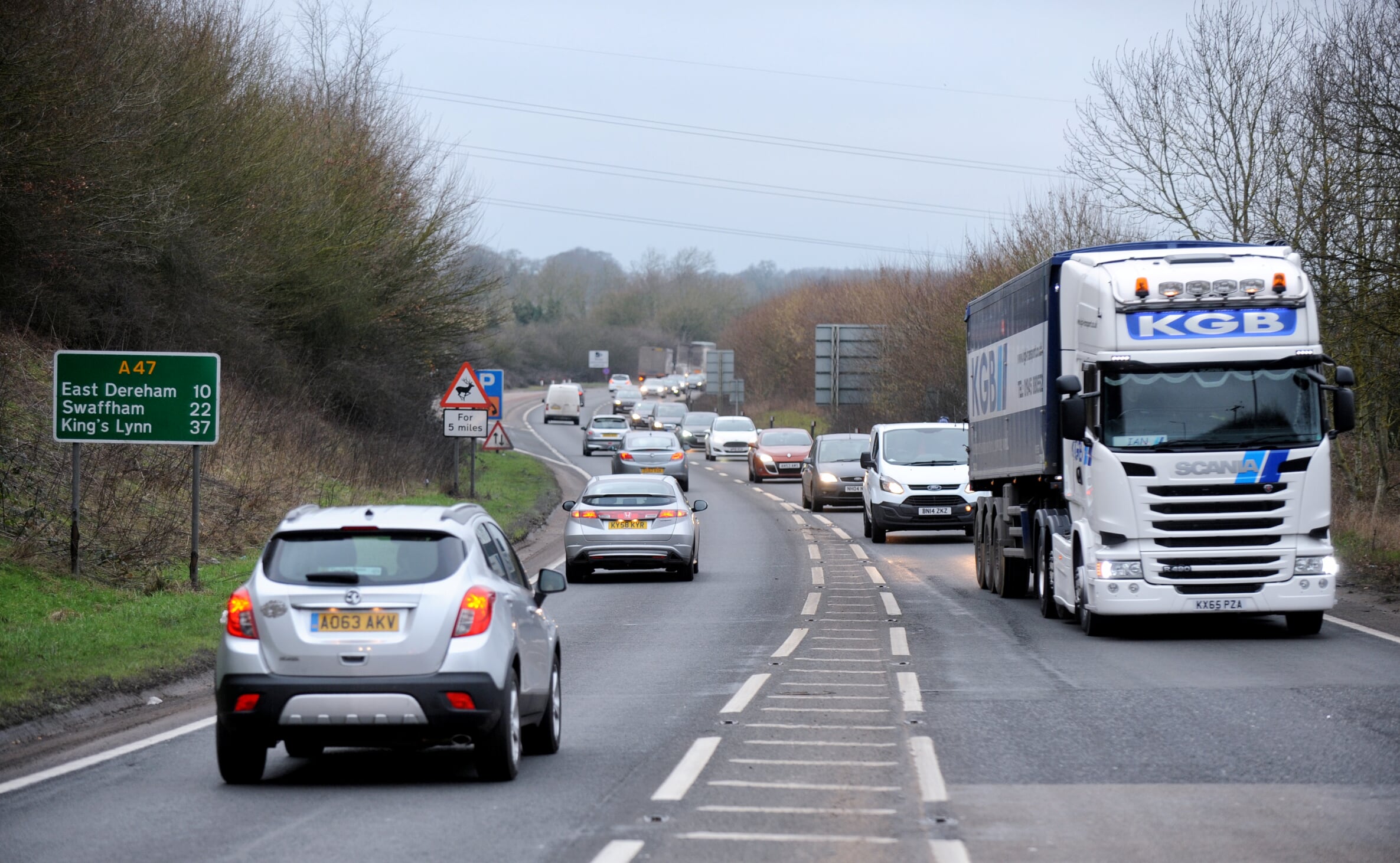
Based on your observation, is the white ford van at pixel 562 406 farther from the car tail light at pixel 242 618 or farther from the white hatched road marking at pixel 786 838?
the white hatched road marking at pixel 786 838

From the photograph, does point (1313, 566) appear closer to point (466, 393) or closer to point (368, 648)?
point (368, 648)

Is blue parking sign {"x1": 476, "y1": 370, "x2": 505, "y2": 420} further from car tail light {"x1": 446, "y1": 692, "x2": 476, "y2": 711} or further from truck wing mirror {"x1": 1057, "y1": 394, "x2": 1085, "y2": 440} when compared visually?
car tail light {"x1": 446, "y1": 692, "x2": 476, "y2": 711}

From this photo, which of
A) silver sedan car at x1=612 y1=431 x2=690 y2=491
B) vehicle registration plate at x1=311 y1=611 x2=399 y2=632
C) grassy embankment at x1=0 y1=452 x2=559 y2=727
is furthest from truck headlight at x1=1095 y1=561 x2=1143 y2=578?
silver sedan car at x1=612 y1=431 x2=690 y2=491

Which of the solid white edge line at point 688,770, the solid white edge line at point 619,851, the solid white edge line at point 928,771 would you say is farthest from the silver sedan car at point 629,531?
the solid white edge line at point 619,851

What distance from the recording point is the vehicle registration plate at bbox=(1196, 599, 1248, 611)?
15.0 metres

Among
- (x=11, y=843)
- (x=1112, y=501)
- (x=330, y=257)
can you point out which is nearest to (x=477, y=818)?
(x=11, y=843)

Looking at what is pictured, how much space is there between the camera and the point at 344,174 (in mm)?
36188

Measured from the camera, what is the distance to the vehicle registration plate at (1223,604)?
49.2ft

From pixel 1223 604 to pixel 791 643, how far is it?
13.4 feet

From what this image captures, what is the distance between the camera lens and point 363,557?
8.49 m

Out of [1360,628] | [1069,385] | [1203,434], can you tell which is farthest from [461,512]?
[1360,628]

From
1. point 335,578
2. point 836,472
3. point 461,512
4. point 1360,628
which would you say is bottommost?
point 1360,628

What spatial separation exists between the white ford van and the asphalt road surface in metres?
79.5

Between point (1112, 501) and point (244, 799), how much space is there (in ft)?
30.8
